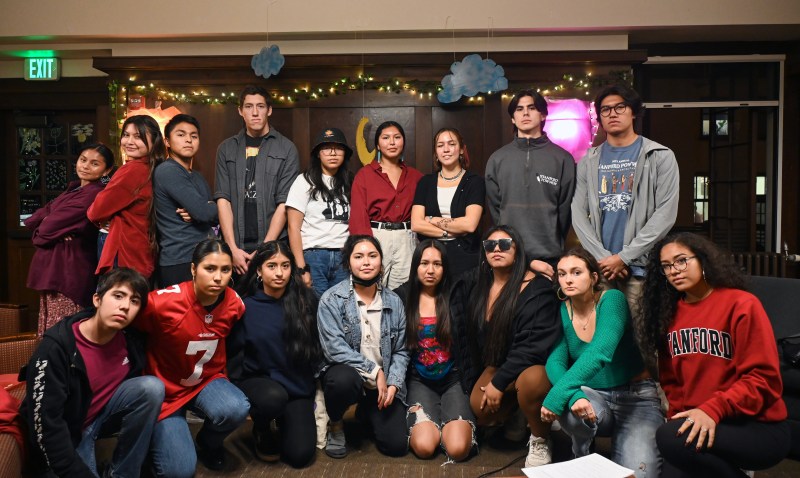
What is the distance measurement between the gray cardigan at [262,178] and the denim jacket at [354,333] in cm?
79

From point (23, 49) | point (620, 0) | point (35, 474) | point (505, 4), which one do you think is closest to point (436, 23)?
point (505, 4)

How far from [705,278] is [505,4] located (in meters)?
3.73

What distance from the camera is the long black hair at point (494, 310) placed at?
323cm

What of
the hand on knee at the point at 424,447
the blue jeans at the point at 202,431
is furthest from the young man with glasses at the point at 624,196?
the blue jeans at the point at 202,431

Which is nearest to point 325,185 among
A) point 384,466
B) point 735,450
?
point 384,466

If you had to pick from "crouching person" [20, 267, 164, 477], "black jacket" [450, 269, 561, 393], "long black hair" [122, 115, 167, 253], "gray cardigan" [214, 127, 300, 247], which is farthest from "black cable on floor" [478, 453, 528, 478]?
"long black hair" [122, 115, 167, 253]

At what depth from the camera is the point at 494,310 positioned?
128 inches

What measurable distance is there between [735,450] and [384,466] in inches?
59.6

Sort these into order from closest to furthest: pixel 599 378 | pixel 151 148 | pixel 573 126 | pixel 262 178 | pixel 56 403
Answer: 1. pixel 56 403
2. pixel 599 378
3. pixel 151 148
4. pixel 262 178
5. pixel 573 126

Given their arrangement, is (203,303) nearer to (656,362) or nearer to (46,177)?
(656,362)

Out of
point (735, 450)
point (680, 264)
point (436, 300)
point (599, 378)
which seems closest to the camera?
point (735, 450)

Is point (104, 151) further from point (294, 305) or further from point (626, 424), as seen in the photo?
point (626, 424)

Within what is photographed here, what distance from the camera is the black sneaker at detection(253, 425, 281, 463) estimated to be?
10.5 feet

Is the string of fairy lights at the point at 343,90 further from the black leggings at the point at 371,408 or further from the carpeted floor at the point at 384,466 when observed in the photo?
the carpeted floor at the point at 384,466
